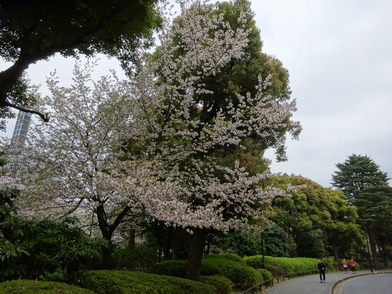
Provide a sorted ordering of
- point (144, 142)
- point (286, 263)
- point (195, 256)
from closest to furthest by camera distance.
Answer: point (144, 142) → point (195, 256) → point (286, 263)

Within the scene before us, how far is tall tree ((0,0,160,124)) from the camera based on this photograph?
17.3 ft

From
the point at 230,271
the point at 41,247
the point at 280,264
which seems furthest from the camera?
the point at 280,264

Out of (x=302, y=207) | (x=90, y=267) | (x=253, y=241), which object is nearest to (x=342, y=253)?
(x=302, y=207)

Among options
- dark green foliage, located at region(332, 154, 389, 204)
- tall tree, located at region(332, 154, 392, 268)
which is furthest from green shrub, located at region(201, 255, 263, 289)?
dark green foliage, located at region(332, 154, 389, 204)

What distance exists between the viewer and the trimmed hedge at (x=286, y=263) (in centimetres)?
1725

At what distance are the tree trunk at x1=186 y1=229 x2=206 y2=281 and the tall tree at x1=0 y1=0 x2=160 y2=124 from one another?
6.67m

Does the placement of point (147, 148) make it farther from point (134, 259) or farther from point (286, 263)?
point (286, 263)

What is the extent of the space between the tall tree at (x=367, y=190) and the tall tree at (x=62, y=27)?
35430 millimetres

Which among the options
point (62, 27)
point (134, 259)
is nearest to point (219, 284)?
point (134, 259)

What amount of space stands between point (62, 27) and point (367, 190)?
4125 cm

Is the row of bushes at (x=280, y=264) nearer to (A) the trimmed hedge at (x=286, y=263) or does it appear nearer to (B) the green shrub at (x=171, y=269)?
(A) the trimmed hedge at (x=286, y=263)

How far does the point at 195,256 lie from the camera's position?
9.40 meters

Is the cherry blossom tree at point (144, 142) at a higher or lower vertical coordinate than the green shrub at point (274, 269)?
higher

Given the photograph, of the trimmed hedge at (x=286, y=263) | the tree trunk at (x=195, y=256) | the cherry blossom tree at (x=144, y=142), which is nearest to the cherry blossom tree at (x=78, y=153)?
the cherry blossom tree at (x=144, y=142)
